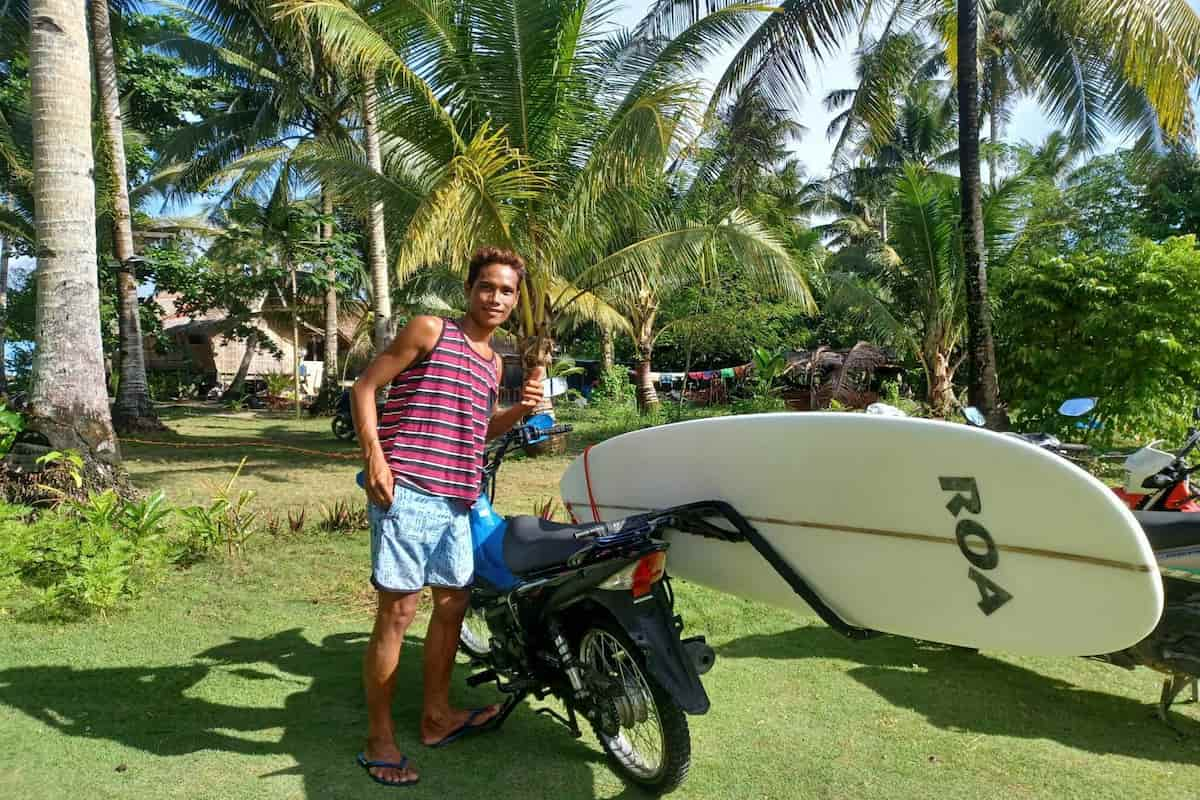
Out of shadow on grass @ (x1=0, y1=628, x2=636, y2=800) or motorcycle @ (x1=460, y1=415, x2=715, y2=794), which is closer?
motorcycle @ (x1=460, y1=415, x2=715, y2=794)

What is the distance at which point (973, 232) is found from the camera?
8.21 metres

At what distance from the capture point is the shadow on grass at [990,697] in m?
2.59

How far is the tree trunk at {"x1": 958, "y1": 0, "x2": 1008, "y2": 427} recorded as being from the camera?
8.21 m

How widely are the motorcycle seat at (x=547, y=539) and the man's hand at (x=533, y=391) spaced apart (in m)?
0.41

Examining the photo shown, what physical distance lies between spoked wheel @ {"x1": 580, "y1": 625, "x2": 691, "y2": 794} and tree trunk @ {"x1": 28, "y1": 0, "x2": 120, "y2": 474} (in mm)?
4230

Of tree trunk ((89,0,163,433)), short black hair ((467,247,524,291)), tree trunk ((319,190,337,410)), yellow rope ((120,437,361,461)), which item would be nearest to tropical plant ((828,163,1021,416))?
yellow rope ((120,437,361,461))

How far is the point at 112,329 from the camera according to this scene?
1648 cm

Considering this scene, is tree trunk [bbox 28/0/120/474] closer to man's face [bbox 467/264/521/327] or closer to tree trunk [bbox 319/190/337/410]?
man's face [bbox 467/264/521/327]

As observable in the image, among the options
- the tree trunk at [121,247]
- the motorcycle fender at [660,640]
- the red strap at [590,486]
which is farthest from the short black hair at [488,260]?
the tree trunk at [121,247]

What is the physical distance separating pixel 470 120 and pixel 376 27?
1292 mm

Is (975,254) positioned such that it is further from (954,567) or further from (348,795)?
(348,795)

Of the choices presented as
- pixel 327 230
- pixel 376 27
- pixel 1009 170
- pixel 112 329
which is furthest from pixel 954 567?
pixel 1009 170

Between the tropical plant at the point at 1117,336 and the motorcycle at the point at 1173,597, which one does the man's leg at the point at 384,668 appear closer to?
the motorcycle at the point at 1173,597

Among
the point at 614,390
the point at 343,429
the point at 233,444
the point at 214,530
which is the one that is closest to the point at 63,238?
the point at 214,530
